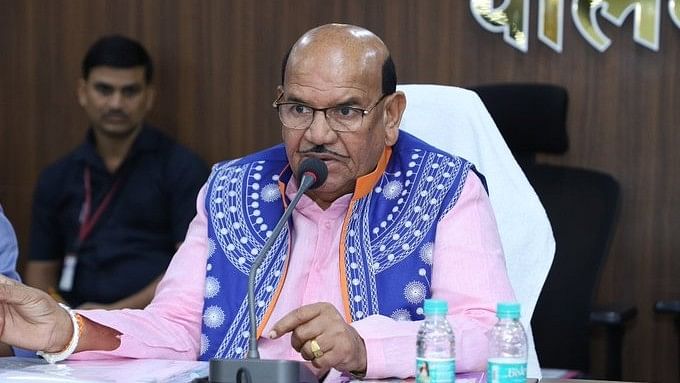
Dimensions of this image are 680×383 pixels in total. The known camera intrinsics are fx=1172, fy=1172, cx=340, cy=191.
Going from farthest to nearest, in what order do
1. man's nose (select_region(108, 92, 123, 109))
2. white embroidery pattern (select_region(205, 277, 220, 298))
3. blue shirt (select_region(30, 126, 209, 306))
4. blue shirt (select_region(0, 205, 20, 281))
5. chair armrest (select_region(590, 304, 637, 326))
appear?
man's nose (select_region(108, 92, 123, 109)), blue shirt (select_region(30, 126, 209, 306)), chair armrest (select_region(590, 304, 637, 326)), blue shirt (select_region(0, 205, 20, 281)), white embroidery pattern (select_region(205, 277, 220, 298))

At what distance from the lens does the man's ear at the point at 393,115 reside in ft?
7.75

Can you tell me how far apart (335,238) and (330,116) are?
0.88 ft

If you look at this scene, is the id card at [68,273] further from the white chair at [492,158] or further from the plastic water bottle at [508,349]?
the plastic water bottle at [508,349]

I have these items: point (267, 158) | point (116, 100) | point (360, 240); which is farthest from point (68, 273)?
point (360, 240)

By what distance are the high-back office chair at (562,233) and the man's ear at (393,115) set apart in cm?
111

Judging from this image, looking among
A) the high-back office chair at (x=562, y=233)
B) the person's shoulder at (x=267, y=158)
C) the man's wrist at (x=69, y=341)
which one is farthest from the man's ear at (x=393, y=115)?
the high-back office chair at (x=562, y=233)

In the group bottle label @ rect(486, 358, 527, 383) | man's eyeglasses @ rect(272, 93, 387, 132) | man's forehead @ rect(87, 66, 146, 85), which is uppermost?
man's forehead @ rect(87, 66, 146, 85)

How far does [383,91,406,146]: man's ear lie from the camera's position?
93.0 inches

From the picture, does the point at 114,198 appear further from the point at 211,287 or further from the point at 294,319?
the point at 294,319

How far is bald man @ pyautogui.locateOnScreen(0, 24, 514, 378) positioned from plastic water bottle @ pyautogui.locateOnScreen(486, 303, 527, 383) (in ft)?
0.72

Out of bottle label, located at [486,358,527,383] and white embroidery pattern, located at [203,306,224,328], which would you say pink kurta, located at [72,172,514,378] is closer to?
white embroidery pattern, located at [203,306,224,328]

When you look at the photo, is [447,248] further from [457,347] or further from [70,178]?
[70,178]

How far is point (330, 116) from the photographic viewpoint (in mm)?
2236

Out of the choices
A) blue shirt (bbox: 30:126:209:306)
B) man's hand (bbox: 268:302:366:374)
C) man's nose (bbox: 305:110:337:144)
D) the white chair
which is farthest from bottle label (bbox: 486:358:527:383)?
blue shirt (bbox: 30:126:209:306)
